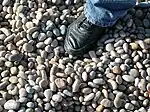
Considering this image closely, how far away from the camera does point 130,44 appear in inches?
74.0

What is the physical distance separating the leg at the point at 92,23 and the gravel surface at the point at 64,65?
4 centimetres

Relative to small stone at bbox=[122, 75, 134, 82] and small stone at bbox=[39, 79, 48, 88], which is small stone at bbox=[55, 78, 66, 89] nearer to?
small stone at bbox=[39, 79, 48, 88]

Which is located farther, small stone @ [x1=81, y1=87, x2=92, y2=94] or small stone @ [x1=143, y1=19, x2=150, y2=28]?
small stone @ [x1=143, y1=19, x2=150, y2=28]

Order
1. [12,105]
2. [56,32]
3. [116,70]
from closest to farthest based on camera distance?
1. [12,105]
2. [116,70]
3. [56,32]

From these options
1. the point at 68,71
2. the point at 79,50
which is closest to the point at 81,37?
the point at 79,50

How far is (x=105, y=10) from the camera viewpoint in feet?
5.74

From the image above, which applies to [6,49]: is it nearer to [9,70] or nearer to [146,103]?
[9,70]

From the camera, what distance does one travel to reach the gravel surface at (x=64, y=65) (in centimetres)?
175

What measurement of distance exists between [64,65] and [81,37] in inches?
5.4

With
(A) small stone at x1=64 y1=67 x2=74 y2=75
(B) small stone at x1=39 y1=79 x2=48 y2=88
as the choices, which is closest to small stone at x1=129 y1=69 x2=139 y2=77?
(A) small stone at x1=64 y1=67 x2=74 y2=75

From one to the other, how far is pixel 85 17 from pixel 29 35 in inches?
9.8

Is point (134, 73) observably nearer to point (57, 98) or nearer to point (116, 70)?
point (116, 70)

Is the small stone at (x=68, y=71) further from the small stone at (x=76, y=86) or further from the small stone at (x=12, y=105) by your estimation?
the small stone at (x=12, y=105)

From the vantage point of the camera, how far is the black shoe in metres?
1.87
